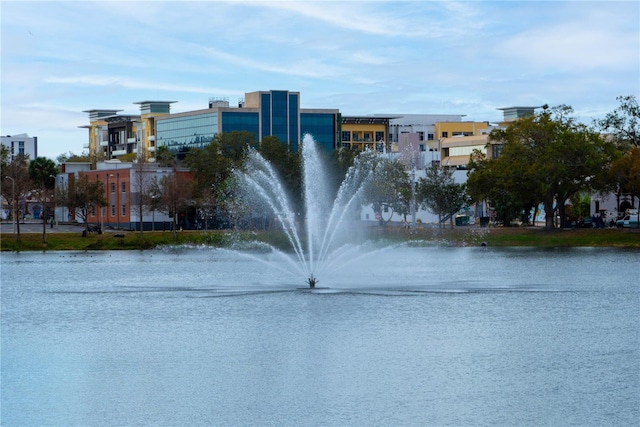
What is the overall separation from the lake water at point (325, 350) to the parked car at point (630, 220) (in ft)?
180

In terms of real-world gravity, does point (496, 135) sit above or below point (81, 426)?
above

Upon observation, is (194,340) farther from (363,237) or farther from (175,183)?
(175,183)

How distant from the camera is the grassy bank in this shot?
4114 inches

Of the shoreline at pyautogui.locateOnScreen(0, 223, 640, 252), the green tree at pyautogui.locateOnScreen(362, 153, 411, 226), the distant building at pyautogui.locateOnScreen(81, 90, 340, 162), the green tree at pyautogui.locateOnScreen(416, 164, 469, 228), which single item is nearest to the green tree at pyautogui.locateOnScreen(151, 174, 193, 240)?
the shoreline at pyautogui.locateOnScreen(0, 223, 640, 252)

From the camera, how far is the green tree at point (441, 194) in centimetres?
12738

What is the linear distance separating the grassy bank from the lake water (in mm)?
37517

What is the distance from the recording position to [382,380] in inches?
1193

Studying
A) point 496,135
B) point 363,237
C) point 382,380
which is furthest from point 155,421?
point 496,135

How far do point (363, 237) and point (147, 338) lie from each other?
6829 cm

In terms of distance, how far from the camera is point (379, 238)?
107688 millimetres

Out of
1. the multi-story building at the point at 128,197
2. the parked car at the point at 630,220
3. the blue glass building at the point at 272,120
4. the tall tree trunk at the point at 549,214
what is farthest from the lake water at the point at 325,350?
the blue glass building at the point at 272,120

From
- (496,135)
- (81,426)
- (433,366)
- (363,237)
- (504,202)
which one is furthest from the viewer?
(504,202)

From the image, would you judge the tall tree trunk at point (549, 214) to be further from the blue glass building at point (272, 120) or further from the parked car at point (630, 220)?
the blue glass building at point (272, 120)

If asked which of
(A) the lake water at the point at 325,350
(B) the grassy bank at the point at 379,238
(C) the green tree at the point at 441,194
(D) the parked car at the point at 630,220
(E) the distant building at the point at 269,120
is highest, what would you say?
(E) the distant building at the point at 269,120
